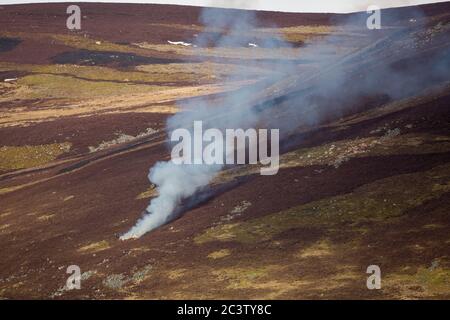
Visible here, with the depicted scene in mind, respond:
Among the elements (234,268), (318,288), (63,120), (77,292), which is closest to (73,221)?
(77,292)

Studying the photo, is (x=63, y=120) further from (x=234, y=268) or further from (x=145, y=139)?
(x=234, y=268)
